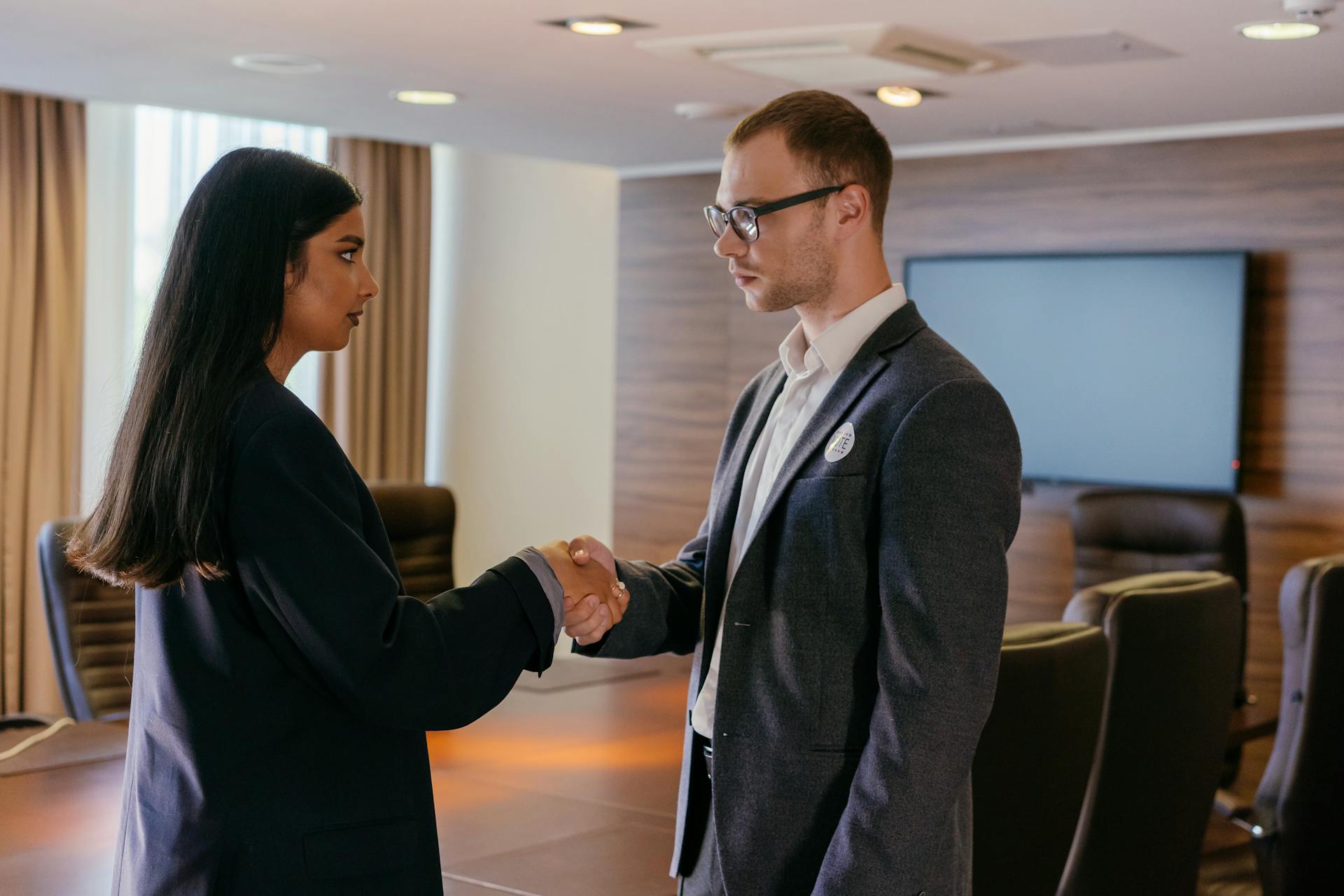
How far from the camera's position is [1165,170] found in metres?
5.88

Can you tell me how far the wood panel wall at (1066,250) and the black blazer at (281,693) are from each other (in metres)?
4.82

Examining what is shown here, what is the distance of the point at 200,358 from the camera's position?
154cm

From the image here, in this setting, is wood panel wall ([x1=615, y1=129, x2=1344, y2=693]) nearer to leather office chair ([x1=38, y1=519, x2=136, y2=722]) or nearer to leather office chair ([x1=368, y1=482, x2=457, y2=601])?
leather office chair ([x1=368, y1=482, x2=457, y2=601])

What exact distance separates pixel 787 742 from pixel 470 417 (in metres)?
6.30

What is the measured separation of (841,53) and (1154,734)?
253 centimetres

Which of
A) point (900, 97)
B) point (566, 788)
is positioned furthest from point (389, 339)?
point (566, 788)

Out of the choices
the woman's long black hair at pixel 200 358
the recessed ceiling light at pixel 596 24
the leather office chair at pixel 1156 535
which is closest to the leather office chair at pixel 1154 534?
the leather office chair at pixel 1156 535

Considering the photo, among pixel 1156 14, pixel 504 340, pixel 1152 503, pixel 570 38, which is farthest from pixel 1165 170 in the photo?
pixel 504 340

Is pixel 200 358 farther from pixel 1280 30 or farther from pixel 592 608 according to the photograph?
pixel 1280 30

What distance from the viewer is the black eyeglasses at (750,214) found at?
1.79 metres

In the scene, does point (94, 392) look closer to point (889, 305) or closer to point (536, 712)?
point (536, 712)

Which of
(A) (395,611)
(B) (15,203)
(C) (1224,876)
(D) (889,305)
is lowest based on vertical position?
(C) (1224,876)

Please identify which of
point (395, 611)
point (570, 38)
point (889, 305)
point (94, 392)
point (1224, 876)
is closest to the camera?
point (395, 611)

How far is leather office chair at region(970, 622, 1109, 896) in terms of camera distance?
6.54 feet
